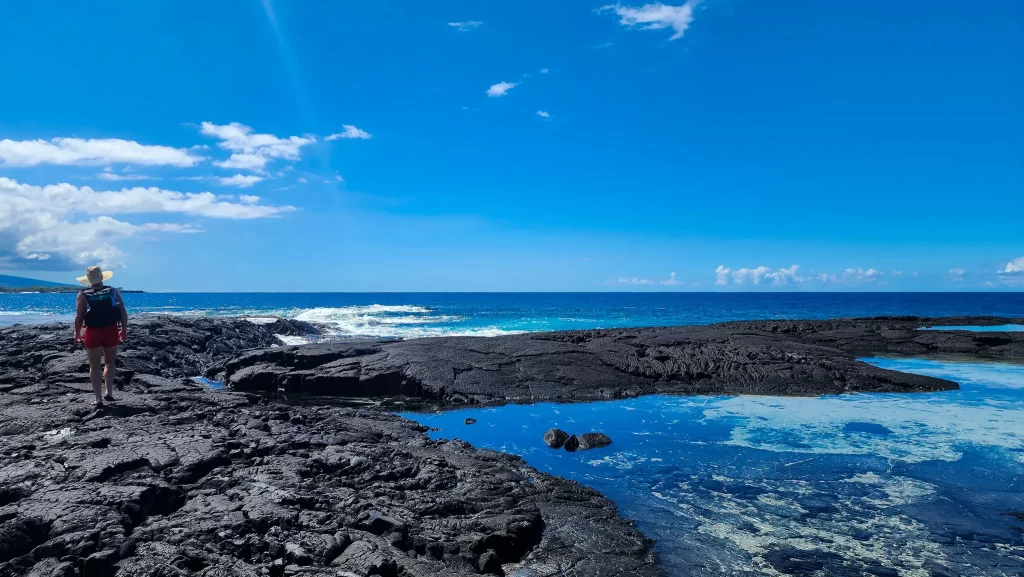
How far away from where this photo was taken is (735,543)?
612 centimetres

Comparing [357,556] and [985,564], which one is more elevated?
[357,556]

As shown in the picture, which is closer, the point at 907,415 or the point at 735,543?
the point at 735,543

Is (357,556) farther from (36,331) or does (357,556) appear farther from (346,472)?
(36,331)

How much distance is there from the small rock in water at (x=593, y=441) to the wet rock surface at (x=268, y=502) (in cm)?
186

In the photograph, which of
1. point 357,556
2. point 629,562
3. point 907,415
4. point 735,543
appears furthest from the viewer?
point 907,415

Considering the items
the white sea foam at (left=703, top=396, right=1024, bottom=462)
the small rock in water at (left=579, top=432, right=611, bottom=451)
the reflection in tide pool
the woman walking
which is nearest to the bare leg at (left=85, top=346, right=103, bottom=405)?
the woman walking

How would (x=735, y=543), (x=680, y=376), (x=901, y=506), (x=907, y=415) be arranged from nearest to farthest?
(x=735, y=543), (x=901, y=506), (x=907, y=415), (x=680, y=376)

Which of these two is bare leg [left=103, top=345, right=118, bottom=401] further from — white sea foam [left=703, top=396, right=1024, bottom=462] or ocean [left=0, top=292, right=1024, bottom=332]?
ocean [left=0, top=292, right=1024, bottom=332]

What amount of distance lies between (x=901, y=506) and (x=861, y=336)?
872 inches

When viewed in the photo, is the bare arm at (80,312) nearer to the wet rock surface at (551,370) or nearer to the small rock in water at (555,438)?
the wet rock surface at (551,370)

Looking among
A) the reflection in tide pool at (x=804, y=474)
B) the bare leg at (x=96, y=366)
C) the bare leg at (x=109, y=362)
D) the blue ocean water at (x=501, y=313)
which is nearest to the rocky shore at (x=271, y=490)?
the bare leg at (x=96, y=366)

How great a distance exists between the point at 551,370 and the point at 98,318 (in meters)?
11.3

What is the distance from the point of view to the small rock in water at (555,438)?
397 inches

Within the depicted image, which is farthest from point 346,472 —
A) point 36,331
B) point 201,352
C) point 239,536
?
point 36,331
